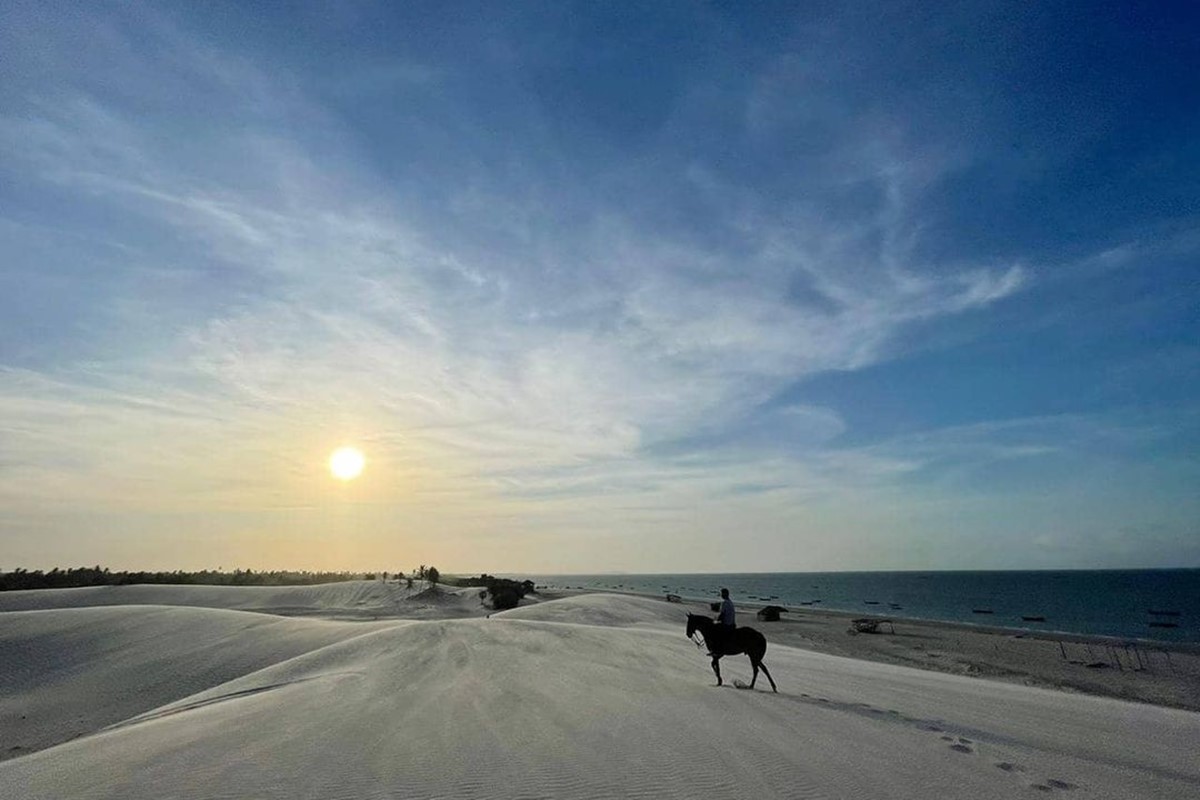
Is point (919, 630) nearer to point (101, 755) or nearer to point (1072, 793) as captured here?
point (1072, 793)

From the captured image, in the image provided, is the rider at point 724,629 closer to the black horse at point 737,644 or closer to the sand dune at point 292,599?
the black horse at point 737,644

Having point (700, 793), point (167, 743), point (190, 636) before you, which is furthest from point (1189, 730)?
point (190, 636)

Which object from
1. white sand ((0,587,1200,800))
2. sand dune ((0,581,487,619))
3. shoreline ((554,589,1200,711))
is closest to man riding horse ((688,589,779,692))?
white sand ((0,587,1200,800))

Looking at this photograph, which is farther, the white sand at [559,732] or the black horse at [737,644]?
the black horse at [737,644]

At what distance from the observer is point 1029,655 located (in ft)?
121

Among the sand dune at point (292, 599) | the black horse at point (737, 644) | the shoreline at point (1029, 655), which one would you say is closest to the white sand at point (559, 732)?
the black horse at point (737, 644)

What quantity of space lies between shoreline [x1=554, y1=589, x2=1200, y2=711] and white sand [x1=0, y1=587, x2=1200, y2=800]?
13.8 m

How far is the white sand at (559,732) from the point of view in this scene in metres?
6.95

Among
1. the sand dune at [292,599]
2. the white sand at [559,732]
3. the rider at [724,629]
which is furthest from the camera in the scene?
the sand dune at [292,599]

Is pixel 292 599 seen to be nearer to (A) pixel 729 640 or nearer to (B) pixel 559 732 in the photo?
(A) pixel 729 640

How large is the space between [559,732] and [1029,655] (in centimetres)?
4020

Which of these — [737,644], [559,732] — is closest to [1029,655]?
[737,644]

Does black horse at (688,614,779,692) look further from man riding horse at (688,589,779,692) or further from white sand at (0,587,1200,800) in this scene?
white sand at (0,587,1200,800)

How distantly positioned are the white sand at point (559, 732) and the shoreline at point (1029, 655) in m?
13.8
